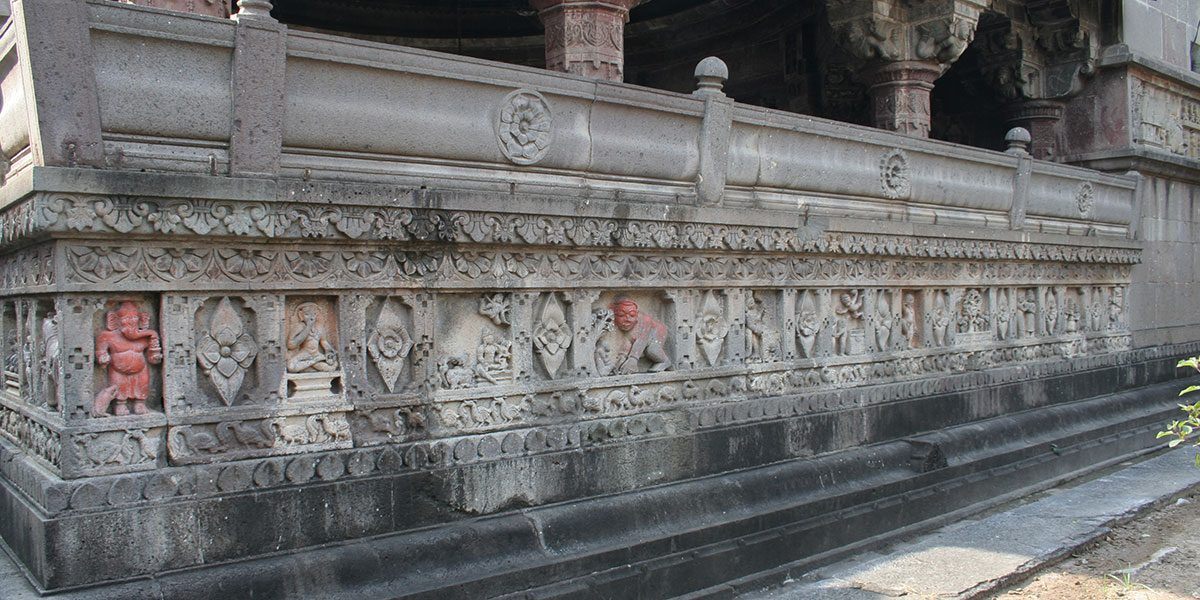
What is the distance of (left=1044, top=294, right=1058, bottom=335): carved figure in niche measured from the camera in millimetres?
8500

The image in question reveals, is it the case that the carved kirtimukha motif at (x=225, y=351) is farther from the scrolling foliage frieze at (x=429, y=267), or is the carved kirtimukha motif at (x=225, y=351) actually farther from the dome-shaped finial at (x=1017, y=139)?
the dome-shaped finial at (x=1017, y=139)

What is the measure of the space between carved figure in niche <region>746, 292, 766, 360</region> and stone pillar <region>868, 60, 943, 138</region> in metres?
3.45

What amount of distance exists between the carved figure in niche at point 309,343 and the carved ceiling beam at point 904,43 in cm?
583

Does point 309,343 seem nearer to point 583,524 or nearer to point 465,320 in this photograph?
point 465,320

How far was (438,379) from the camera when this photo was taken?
4199 mm

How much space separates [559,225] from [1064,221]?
6.28 metres

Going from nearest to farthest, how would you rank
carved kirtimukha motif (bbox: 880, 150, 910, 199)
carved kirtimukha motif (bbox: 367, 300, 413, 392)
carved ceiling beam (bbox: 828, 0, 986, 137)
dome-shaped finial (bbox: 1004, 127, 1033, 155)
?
carved kirtimukha motif (bbox: 367, 300, 413, 392) < carved kirtimukha motif (bbox: 880, 150, 910, 199) < carved ceiling beam (bbox: 828, 0, 986, 137) < dome-shaped finial (bbox: 1004, 127, 1033, 155)

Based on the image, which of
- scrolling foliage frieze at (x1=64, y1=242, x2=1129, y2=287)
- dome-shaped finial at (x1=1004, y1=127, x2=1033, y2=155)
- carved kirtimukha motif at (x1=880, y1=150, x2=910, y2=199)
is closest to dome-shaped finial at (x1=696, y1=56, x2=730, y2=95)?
scrolling foliage frieze at (x1=64, y1=242, x2=1129, y2=287)

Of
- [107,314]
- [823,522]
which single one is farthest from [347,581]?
[823,522]

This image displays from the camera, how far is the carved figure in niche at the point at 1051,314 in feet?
27.9

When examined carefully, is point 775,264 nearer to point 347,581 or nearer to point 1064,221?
point 347,581

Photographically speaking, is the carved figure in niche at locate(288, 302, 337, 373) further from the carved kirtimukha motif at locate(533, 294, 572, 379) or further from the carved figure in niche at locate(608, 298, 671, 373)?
the carved figure in niche at locate(608, 298, 671, 373)

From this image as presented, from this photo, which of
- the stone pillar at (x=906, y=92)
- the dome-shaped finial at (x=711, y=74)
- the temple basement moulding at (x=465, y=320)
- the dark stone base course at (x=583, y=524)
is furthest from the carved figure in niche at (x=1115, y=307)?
the dome-shaped finial at (x=711, y=74)

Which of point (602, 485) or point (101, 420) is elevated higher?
point (101, 420)
